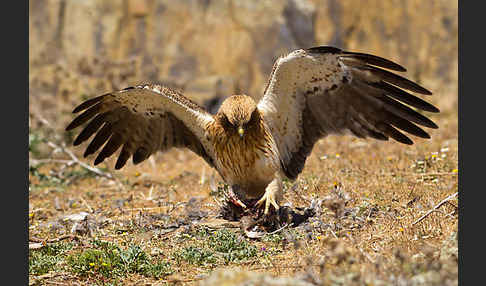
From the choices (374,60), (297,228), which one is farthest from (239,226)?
(374,60)

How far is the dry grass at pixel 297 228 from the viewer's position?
342 centimetres

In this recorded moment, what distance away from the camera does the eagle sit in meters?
5.46

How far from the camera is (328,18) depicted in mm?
17828

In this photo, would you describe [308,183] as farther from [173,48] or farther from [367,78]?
[173,48]

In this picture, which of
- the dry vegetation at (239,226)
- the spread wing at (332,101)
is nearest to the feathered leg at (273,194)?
the dry vegetation at (239,226)

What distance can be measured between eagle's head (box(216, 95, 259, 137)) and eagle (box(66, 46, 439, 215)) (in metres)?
0.01

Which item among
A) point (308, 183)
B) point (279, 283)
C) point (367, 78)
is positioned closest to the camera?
point (279, 283)

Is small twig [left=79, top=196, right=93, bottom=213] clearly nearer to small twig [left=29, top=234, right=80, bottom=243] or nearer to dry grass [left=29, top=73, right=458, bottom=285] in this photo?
dry grass [left=29, top=73, right=458, bottom=285]

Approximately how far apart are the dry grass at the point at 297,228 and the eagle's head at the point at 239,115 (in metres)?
1.07

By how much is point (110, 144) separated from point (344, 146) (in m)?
4.25

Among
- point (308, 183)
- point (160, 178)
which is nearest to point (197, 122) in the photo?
point (308, 183)

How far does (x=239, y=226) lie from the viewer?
552cm

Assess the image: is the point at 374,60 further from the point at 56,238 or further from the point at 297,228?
the point at 56,238

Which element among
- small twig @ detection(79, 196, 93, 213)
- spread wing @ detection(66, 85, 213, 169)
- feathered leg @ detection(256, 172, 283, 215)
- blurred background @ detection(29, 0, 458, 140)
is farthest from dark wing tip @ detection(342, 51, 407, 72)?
blurred background @ detection(29, 0, 458, 140)
